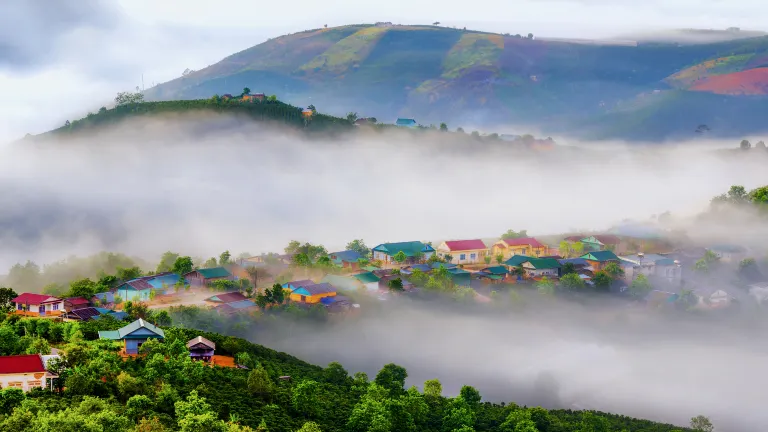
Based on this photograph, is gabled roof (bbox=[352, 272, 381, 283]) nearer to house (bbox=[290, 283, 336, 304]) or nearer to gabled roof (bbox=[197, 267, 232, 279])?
house (bbox=[290, 283, 336, 304])

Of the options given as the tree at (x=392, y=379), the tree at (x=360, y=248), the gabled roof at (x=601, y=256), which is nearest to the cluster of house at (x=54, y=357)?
the tree at (x=392, y=379)

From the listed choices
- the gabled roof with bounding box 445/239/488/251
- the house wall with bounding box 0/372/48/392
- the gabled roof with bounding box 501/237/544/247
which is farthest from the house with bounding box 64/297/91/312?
the gabled roof with bounding box 501/237/544/247

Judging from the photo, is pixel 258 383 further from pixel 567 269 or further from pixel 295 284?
pixel 567 269

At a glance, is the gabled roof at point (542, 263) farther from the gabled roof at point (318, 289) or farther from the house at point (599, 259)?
the gabled roof at point (318, 289)

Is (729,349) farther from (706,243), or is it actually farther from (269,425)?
(269,425)

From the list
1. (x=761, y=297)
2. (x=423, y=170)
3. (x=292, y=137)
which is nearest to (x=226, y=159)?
(x=292, y=137)

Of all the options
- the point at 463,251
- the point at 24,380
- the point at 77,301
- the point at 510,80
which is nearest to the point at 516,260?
the point at 463,251
